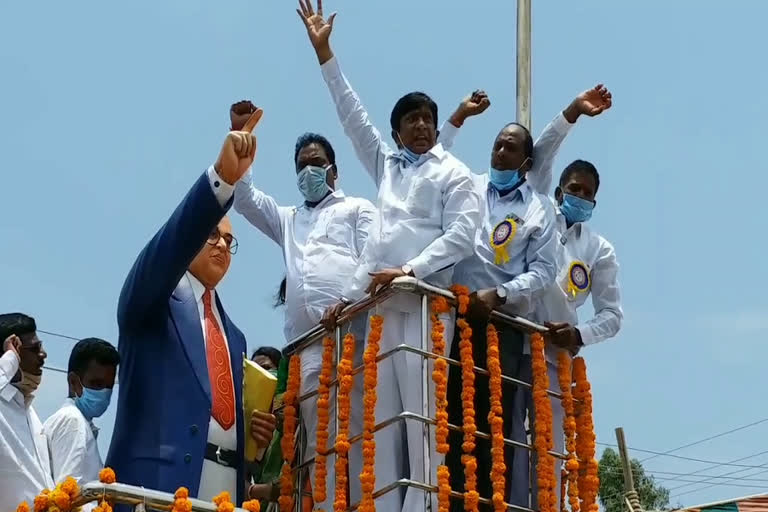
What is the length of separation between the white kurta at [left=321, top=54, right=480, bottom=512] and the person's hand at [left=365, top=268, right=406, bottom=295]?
12 cm

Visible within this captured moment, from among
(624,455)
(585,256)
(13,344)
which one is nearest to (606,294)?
(585,256)

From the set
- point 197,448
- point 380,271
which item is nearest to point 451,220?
point 380,271

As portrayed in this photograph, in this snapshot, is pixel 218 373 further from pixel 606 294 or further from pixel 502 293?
pixel 606 294

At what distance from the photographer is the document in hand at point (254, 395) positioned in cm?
945

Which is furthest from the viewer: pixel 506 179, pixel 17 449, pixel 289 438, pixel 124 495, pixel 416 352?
pixel 506 179

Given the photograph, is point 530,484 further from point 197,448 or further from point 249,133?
point 249,133

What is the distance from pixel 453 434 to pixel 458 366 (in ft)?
1.30

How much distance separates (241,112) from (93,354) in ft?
5.78

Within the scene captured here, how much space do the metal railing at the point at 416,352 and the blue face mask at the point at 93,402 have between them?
46.4 inches

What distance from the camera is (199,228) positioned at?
8.64 m

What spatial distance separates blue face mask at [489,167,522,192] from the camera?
393 inches

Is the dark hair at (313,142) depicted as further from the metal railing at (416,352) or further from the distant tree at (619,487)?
the distant tree at (619,487)

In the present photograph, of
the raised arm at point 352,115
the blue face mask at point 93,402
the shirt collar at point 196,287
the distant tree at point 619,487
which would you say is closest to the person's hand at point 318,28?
the raised arm at point 352,115

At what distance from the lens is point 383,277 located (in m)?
8.95
